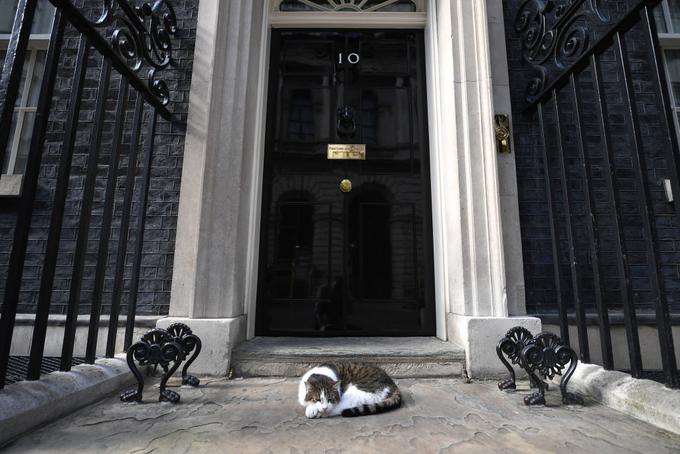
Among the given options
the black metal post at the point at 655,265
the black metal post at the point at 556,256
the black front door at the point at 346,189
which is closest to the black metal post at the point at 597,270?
the black metal post at the point at 556,256

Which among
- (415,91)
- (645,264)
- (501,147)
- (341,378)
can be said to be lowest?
(341,378)

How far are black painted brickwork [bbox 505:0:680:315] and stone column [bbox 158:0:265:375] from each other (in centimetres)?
231

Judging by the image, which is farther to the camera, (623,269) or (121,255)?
(121,255)

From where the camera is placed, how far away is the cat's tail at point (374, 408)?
5.78ft

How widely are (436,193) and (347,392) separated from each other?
6.64ft

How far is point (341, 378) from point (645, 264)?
2716 mm

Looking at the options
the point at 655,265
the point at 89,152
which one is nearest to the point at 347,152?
the point at 89,152

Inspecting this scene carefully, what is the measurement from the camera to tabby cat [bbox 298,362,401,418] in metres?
1.76

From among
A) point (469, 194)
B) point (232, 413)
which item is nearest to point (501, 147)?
point (469, 194)

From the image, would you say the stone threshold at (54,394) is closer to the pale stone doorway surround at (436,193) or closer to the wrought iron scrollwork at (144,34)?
the pale stone doorway surround at (436,193)

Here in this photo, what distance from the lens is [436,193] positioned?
10.7ft

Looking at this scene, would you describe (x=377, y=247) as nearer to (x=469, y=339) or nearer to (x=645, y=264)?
(x=469, y=339)

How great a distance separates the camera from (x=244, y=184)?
2.90 meters

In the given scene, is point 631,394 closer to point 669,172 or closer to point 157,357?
point 669,172
